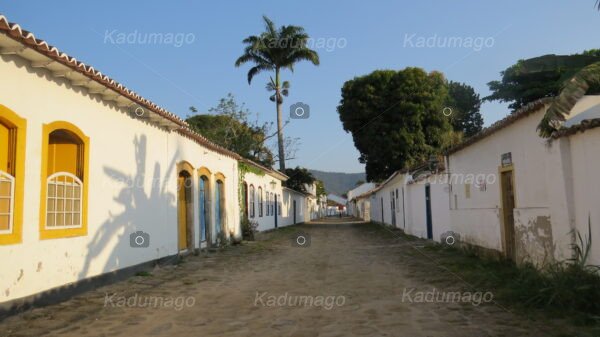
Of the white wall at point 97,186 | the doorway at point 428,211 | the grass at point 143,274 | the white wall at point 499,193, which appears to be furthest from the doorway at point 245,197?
the grass at point 143,274

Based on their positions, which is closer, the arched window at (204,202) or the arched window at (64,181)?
the arched window at (64,181)

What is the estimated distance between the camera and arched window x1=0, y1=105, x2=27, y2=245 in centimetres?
610

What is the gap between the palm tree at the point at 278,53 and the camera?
32.4m

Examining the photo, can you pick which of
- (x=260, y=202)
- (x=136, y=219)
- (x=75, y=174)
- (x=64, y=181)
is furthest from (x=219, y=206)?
(x=64, y=181)

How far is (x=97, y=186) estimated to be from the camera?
8484 mm

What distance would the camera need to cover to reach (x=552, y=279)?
21.3 ft

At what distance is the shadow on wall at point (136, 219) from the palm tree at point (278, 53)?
21.3 metres

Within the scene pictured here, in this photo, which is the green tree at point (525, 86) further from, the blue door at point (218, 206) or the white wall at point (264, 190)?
the blue door at point (218, 206)

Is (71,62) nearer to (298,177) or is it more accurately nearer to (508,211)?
(508,211)

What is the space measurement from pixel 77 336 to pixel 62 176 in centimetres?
300

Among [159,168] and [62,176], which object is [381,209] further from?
[62,176]

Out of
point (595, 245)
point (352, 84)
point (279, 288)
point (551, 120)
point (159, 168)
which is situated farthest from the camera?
point (352, 84)

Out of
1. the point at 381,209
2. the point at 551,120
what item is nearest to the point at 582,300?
the point at 551,120

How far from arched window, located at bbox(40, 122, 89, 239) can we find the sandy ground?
1.17 meters
